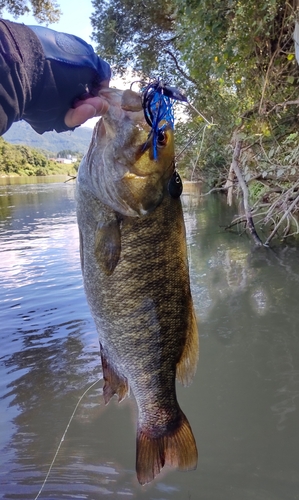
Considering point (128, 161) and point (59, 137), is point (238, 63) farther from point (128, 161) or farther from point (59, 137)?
point (59, 137)

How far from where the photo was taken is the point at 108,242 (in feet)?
5.41

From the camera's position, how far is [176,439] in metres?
1.82

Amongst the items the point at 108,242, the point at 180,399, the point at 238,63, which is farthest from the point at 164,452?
the point at 238,63

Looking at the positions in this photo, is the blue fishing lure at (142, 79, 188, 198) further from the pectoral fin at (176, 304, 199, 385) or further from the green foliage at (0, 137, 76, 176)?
the green foliage at (0, 137, 76, 176)

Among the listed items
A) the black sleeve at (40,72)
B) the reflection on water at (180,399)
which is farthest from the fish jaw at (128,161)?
the reflection on water at (180,399)

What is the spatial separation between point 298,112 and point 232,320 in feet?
18.8

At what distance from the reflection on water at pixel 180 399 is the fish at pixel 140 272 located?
1636 millimetres

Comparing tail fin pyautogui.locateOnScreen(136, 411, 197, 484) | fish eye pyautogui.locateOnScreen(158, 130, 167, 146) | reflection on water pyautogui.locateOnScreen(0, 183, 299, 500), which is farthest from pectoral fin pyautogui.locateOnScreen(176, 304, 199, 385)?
reflection on water pyautogui.locateOnScreen(0, 183, 299, 500)

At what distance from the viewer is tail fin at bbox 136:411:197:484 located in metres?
1.77

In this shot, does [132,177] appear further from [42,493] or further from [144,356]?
[42,493]

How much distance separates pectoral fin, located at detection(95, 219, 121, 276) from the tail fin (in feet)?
2.67

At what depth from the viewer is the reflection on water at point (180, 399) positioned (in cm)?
324

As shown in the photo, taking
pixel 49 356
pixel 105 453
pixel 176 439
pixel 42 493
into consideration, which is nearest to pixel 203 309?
pixel 49 356

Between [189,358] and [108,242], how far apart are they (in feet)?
→ 2.24
